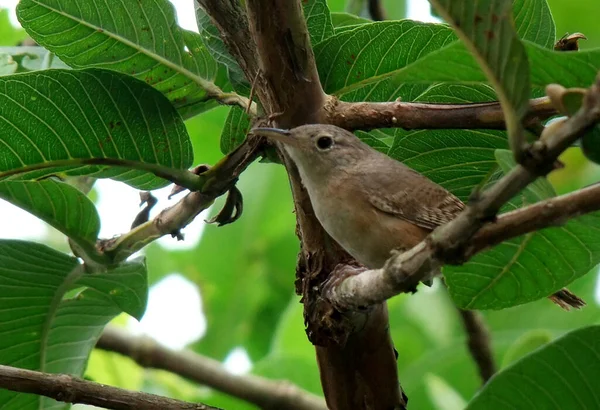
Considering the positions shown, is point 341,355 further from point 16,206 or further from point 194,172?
point 16,206

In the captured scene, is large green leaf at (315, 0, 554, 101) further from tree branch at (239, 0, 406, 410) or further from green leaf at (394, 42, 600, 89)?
green leaf at (394, 42, 600, 89)

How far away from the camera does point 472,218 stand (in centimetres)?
133

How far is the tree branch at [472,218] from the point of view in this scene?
124 centimetres

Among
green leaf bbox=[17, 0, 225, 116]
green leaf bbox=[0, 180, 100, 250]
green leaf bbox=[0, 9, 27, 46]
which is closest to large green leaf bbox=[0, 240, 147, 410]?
green leaf bbox=[0, 180, 100, 250]

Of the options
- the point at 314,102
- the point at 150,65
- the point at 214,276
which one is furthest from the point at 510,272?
the point at 214,276

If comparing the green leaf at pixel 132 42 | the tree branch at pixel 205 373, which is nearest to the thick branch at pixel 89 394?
the green leaf at pixel 132 42

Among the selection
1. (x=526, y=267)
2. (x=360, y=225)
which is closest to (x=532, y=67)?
(x=526, y=267)

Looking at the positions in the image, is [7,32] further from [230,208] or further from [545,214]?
[545,214]

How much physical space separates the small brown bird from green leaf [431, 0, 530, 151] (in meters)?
0.81

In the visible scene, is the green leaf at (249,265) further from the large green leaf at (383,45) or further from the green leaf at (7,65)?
the large green leaf at (383,45)

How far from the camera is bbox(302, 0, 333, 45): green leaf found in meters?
2.39

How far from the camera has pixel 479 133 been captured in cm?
225

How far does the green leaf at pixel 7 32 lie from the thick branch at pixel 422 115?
248 cm

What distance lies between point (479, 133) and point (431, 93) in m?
0.17
